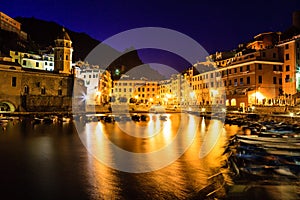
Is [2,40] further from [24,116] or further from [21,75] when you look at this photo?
[24,116]

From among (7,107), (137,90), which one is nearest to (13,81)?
(7,107)

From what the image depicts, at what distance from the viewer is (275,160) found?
13.0m

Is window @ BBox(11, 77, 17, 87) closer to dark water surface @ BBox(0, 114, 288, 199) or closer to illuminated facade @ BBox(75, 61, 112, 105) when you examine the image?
illuminated facade @ BBox(75, 61, 112, 105)

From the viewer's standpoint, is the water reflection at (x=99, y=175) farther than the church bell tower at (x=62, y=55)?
No

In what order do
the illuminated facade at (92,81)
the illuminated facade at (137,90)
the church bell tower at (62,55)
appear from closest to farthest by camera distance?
the church bell tower at (62,55) < the illuminated facade at (92,81) < the illuminated facade at (137,90)

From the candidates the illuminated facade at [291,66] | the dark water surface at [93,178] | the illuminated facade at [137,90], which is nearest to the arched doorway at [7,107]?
the dark water surface at [93,178]

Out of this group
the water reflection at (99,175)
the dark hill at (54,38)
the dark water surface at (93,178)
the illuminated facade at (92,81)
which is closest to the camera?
the dark water surface at (93,178)

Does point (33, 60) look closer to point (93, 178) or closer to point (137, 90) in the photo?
point (137, 90)

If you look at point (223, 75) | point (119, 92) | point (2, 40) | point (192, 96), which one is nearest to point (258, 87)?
point (223, 75)

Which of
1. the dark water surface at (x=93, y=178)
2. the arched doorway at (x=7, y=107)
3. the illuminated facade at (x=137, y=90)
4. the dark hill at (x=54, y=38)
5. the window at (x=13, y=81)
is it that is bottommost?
the dark water surface at (x=93, y=178)

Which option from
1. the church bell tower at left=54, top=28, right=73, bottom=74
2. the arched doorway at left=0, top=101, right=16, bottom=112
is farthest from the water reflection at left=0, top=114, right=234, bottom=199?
the church bell tower at left=54, top=28, right=73, bottom=74

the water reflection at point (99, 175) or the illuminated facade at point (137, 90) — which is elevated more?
the illuminated facade at point (137, 90)

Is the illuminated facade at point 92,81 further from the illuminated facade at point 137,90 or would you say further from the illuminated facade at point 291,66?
the illuminated facade at point 291,66

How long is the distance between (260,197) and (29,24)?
169624mm
